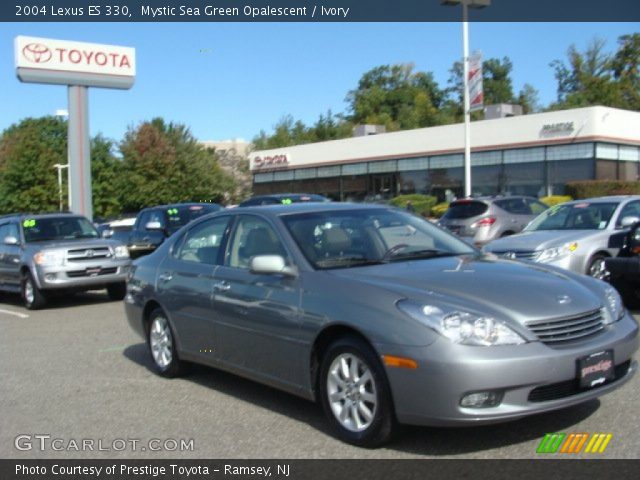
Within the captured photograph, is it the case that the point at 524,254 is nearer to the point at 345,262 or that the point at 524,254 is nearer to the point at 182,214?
the point at 345,262

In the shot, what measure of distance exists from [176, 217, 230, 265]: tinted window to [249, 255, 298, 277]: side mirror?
977mm

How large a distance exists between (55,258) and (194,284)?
291 inches

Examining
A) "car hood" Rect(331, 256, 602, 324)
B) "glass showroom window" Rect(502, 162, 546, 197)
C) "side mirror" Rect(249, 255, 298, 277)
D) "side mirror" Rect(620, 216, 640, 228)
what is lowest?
"car hood" Rect(331, 256, 602, 324)

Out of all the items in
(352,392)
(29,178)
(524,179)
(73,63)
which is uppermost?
(73,63)

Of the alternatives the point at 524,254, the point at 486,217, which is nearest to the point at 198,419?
the point at 524,254

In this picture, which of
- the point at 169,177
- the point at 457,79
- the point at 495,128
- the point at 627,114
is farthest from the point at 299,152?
the point at 457,79

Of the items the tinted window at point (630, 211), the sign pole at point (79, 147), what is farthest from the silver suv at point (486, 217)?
the sign pole at point (79, 147)

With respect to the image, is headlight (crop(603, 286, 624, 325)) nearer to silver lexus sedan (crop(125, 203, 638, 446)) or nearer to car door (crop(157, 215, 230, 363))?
silver lexus sedan (crop(125, 203, 638, 446))

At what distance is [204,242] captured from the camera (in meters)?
6.95

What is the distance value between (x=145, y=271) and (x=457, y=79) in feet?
290

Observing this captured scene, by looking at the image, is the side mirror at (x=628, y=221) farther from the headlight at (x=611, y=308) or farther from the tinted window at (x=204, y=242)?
the tinted window at (x=204, y=242)

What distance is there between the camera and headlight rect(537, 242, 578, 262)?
10484 millimetres

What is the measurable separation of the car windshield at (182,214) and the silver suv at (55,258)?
267cm
